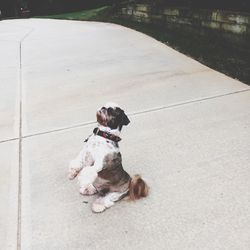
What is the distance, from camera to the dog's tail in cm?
297

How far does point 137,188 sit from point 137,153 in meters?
0.82

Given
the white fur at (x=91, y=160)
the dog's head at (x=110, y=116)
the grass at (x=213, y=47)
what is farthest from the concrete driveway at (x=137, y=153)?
the dog's head at (x=110, y=116)

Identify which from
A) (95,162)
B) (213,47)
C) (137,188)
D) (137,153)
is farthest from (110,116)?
(213,47)

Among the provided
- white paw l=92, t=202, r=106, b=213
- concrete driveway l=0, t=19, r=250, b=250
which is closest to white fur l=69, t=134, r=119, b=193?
white paw l=92, t=202, r=106, b=213

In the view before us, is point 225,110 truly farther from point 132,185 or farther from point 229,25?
point 229,25

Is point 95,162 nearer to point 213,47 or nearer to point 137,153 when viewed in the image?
point 137,153

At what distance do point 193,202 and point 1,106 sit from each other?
365 cm

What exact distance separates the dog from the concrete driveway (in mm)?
111

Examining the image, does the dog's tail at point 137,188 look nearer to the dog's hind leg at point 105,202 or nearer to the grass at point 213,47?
the dog's hind leg at point 105,202

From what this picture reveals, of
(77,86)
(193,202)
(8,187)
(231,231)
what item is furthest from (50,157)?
(77,86)

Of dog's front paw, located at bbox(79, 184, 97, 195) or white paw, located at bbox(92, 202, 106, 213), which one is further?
dog's front paw, located at bbox(79, 184, 97, 195)

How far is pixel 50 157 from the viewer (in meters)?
3.86

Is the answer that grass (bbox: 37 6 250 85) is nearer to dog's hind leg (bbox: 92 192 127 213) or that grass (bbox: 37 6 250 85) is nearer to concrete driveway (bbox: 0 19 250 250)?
concrete driveway (bbox: 0 19 250 250)

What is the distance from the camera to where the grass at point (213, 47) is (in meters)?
6.24
